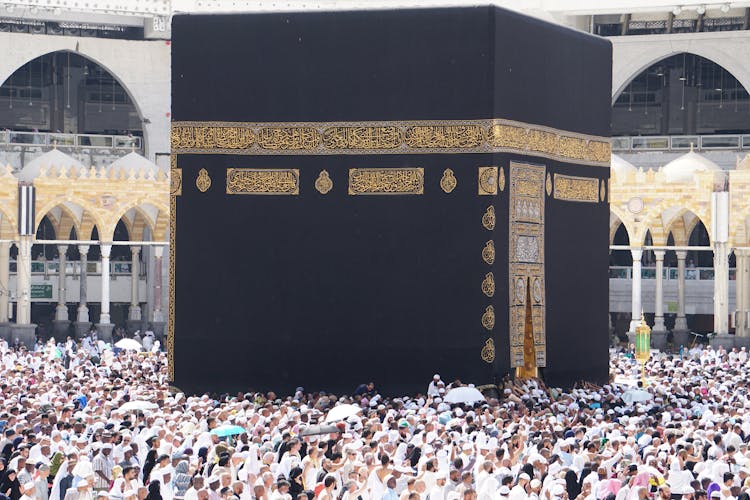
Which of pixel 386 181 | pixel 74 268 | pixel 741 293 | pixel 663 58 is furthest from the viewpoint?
pixel 663 58

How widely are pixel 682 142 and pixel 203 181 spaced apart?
55.3 feet

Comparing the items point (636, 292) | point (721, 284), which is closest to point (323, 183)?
point (636, 292)

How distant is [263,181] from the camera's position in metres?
16.8

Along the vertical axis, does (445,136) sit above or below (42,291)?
above

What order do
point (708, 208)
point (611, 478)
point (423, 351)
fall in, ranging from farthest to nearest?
point (708, 208), point (423, 351), point (611, 478)

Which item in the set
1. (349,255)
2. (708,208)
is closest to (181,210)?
(349,255)

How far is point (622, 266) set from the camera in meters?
31.8

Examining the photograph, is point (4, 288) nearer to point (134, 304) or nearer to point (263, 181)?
point (134, 304)

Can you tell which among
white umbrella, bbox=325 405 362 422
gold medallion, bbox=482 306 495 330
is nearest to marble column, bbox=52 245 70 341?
gold medallion, bbox=482 306 495 330

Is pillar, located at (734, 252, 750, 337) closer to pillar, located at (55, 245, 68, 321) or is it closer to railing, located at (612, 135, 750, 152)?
railing, located at (612, 135, 750, 152)

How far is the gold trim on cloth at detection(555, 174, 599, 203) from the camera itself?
1769 cm

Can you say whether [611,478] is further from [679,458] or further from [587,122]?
[587,122]

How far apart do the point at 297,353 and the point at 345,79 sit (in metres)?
3.01

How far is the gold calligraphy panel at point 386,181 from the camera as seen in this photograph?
16.3 meters
